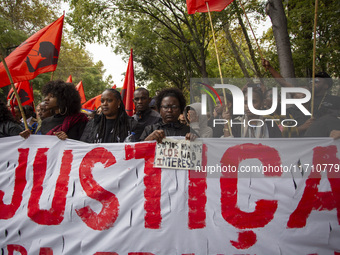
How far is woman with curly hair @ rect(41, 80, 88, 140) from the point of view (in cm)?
392

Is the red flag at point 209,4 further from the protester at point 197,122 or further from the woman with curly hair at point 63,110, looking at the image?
the woman with curly hair at point 63,110

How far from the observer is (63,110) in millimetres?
4031

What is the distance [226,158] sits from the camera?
10.8ft

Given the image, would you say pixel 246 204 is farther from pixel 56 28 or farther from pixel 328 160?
pixel 56 28

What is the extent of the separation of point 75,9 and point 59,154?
9.25 m

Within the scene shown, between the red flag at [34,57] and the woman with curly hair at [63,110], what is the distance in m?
0.49

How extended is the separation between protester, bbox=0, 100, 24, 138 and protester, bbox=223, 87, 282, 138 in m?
2.37

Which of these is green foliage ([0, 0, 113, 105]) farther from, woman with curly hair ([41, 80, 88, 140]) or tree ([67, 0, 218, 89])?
woman with curly hair ([41, 80, 88, 140])

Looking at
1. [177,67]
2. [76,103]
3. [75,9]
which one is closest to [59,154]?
[76,103]

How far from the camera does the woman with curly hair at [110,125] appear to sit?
3.71 metres

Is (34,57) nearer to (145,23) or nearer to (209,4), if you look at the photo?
(209,4)

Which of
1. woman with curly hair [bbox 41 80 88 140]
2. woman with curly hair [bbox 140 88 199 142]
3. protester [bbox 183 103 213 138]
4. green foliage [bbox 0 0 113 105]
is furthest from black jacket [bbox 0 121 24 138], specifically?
green foliage [bbox 0 0 113 105]

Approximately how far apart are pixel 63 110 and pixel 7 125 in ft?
2.15

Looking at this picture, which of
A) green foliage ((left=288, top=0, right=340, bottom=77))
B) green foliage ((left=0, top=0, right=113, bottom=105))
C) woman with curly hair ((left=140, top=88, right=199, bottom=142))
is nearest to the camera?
woman with curly hair ((left=140, top=88, right=199, bottom=142))
